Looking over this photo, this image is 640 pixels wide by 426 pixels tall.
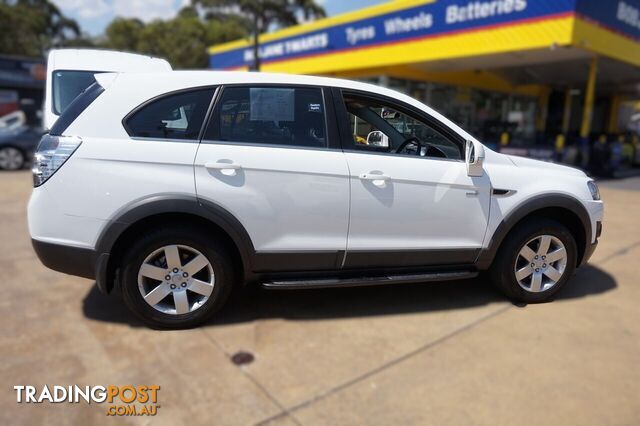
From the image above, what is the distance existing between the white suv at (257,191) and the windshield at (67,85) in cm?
336

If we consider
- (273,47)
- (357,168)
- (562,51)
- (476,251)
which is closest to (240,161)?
(357,168)

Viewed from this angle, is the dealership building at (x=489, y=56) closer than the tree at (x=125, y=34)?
Yes

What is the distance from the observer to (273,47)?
2050 cm

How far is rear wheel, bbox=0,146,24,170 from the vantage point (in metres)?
11.6

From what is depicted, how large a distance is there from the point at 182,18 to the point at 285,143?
40042mm

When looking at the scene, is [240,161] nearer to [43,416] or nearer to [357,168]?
[357,168]

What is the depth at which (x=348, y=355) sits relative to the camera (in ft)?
9.74

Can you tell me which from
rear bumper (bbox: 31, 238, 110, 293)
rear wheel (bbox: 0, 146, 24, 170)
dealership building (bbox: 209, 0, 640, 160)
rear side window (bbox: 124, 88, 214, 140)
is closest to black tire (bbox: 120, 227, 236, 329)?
rear bumper (bbox: 31, 238, 110, 293)

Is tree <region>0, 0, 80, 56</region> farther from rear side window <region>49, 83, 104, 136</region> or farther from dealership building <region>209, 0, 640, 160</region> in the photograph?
rear side window <region>49, 83, 104, 136</region>

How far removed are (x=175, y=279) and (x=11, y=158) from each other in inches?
439

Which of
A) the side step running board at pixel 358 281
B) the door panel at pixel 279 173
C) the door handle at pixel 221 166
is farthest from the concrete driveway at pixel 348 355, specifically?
the door handle at pixel 221 166

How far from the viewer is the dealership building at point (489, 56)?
11.5m

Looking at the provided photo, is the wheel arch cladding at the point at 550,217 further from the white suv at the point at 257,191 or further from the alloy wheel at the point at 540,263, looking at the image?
the alloy wheel at the point at 540,263

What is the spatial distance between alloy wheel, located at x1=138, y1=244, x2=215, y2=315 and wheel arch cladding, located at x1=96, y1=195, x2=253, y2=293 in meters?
0.19
